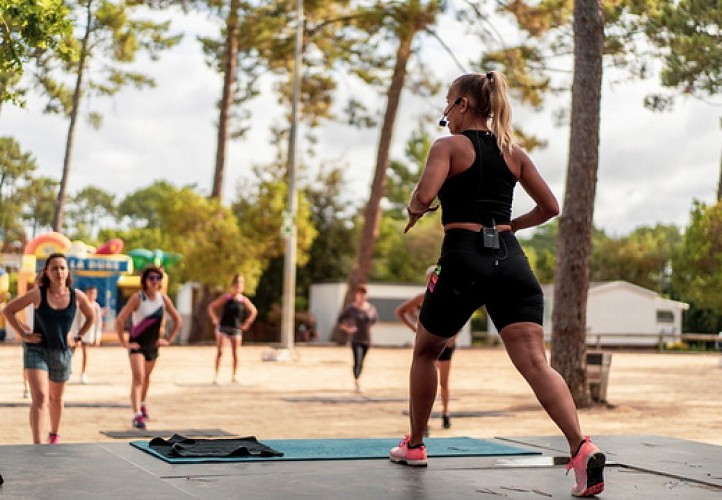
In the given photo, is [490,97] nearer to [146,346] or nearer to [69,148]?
[146,346]

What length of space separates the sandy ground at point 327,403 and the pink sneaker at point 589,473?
6711mm

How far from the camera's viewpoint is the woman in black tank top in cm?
539

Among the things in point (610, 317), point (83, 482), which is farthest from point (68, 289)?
point (610, 317)

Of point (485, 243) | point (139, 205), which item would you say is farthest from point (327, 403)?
point (139, 205)

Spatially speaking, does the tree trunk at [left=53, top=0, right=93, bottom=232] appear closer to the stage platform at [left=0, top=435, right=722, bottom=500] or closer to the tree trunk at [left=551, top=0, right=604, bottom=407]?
the tree trunk at [left=551, top=0, right=604, bottom=407]

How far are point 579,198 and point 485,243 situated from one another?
10.9 metres

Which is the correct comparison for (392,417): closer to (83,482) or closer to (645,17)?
(83,482)

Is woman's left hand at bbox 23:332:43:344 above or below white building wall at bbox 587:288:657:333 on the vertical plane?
below

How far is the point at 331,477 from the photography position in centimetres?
561

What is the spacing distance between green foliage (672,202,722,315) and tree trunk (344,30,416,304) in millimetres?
10546

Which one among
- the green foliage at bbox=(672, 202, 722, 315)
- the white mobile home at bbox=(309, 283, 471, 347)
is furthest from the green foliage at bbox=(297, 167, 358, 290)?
the green foliage at bbox=(672, 202, 722, 315)

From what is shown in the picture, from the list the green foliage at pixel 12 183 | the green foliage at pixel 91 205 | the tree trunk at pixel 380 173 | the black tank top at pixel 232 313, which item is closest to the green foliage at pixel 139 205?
the green foliage at pixel 91 205

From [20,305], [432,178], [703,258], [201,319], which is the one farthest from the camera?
[201,319]

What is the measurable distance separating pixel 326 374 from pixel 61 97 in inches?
853
